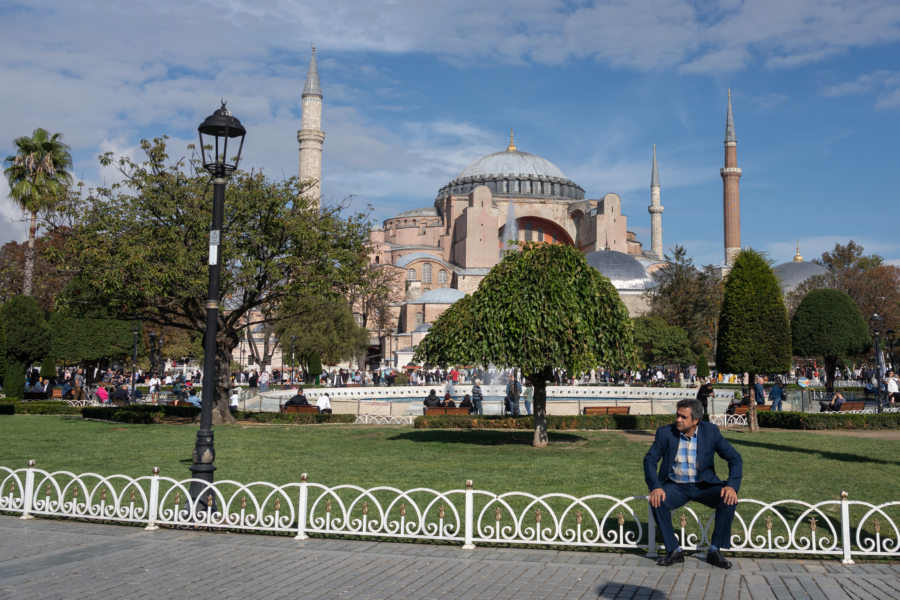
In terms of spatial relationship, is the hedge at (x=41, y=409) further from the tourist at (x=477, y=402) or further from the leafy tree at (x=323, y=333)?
the leafy tree at (x=323, y=333)

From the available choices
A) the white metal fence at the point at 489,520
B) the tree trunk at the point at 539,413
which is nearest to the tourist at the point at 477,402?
the tree trunk at the point at 539,413

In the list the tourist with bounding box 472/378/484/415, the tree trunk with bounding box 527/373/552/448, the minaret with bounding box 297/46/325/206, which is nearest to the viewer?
the tree trunk with bounding box 527/373/552/448

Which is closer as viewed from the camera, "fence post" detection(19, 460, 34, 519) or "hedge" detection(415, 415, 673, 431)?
"fence post" detection(19, 460, 34, 519)

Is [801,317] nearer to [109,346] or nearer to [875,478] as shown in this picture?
[875,478]

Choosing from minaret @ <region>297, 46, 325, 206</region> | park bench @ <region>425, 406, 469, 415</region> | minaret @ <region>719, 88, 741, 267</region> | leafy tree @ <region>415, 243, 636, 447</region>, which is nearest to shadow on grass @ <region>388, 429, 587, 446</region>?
leafy tree @ <region>415, 243, 636, 447</region>

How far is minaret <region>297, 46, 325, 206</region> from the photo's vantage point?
166ft

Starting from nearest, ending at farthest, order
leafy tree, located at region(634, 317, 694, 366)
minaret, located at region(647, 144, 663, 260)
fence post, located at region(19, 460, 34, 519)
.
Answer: fence post, located at region(19, 460, 34, 519)
leafy tree, located at region(634, 317, 694, 366)
minaret, located at region(647, 144, 663, 260)

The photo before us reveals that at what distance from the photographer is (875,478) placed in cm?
955

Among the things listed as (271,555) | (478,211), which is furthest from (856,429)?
(478,211)

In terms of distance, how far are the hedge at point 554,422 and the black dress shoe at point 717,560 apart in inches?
438

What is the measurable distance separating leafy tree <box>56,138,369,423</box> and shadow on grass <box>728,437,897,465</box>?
9007 mm

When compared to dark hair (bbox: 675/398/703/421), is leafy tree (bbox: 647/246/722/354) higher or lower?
higher

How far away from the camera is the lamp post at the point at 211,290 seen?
6.77 m

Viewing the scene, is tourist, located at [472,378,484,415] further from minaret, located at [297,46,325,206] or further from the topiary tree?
minaret, located at [297,46,325,206]
